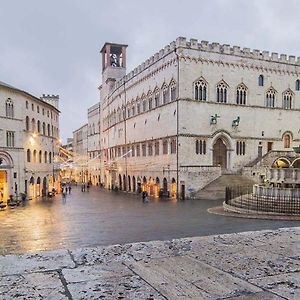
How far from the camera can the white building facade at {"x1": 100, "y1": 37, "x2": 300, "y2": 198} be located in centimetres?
3859

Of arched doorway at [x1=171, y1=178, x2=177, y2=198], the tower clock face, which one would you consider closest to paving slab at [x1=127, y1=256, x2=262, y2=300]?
arched doorway at [x1=171, y1=178, x2=177, y2=198]

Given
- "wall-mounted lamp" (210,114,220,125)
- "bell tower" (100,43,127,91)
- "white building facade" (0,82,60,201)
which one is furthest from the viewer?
"bell tower" (100,43,127,91)

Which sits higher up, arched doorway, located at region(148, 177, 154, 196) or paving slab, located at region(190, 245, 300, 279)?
paving slab, located at region(190, 245, 300, 279)

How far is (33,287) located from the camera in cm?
791

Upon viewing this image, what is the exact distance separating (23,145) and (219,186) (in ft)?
71.4

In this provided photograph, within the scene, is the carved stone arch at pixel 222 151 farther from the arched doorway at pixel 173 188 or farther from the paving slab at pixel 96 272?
the paving slab at pixel 96 272

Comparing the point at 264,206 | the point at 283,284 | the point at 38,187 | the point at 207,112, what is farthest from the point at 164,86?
the point at 283,284

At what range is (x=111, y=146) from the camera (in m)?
62.8

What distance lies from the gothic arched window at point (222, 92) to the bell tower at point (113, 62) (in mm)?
27264

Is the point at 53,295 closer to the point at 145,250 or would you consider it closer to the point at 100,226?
the point at 145,250

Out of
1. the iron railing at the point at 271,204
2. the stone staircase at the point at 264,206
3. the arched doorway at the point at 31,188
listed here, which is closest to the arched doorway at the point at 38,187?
the arched doorway at the point at 31,188

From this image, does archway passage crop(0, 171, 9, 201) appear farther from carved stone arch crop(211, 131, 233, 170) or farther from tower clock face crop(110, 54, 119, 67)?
tower clock face crop(110, 54, 119, 67)

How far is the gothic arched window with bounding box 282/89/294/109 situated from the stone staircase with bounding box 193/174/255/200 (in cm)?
1180

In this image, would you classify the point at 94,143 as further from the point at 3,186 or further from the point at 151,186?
the point at 3,186
